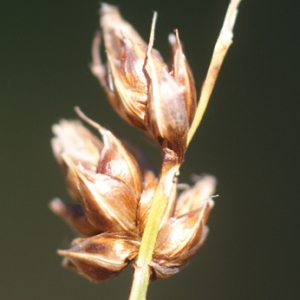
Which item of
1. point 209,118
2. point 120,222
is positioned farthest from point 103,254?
point 209,118

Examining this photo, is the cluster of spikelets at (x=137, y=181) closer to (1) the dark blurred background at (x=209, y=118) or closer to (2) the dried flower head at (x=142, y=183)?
(2) the dried flower head at (x=142, y=183)

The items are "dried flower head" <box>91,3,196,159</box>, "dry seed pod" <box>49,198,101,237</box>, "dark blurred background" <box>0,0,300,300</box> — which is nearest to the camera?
"dried flower head" <box>91,3,196,159</box>

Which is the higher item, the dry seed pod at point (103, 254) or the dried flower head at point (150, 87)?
the dried flower head at point (150, 87)

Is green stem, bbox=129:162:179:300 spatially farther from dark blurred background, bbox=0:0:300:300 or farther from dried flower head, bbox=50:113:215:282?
→ dark blurred background, bbox=0:0:300:300

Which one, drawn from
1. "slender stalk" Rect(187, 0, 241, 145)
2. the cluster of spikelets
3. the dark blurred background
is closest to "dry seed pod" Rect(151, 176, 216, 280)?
the cluster of spikelets

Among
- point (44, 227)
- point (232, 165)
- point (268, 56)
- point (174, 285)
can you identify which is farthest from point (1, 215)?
point (268, 56)

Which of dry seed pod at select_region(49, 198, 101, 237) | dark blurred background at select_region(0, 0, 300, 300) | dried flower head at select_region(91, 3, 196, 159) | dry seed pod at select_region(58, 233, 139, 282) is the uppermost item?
dark blurred background at select_region(0, 0, 300, 300)

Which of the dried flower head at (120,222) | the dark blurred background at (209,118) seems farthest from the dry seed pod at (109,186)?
the dark blurred background at (209,118)

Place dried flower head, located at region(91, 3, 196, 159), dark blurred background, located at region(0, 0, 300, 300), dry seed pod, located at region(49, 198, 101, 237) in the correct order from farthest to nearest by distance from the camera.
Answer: dark blurred background, located at region(0, 0, 300, 300) < dry seed pod, located at region(49, 198, 101, 237) < dried flower head, located at region(91, 3, 196, 159)
